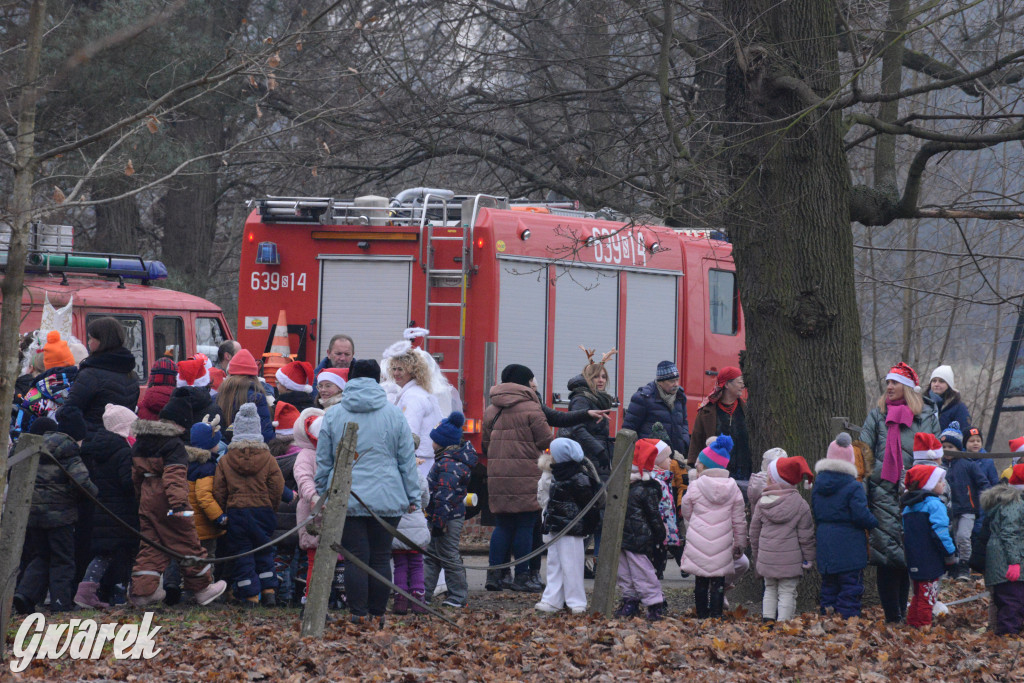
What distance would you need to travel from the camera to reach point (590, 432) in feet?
35.9

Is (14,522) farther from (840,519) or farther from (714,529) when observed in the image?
(840,519)

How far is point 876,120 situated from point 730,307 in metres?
5.92

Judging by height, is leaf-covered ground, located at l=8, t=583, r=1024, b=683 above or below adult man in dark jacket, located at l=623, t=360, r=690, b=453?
below

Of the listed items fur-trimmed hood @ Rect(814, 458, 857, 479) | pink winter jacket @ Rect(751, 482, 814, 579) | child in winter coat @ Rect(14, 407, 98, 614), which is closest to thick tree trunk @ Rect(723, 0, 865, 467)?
pink winter jacket @ Rect(751, 482, 814, 579)

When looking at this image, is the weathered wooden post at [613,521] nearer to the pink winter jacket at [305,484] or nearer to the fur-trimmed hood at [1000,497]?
the pink winter jacket at [305,484]

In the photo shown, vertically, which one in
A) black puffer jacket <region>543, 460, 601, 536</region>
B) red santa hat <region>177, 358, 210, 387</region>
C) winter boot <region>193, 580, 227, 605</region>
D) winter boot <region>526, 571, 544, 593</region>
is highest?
red santa hat <region>177, 358, 210, 387</region>

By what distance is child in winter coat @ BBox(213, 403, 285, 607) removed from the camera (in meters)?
8.99

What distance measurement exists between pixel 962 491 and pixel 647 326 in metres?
4.07

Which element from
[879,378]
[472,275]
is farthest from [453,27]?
[879,378]

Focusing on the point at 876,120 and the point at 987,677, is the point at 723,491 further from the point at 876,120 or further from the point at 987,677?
the point at 876,120

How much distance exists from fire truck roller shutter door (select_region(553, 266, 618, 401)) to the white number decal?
2.84 m

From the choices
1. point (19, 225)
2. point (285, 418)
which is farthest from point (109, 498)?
point (19, 225)

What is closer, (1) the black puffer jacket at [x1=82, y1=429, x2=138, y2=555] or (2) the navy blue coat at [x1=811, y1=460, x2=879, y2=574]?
(2) the navy blue coat at [x1=811, y1=460, x2=879, y2=574]

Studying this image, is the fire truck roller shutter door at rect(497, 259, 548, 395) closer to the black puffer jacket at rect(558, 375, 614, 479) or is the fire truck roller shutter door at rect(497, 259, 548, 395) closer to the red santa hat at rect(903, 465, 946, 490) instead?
the black puffer jacket at rect(558, 375, 614, 479)
